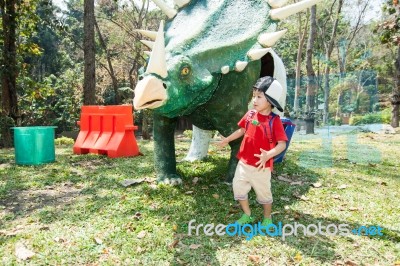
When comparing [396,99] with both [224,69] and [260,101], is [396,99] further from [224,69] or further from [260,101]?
[260,101]

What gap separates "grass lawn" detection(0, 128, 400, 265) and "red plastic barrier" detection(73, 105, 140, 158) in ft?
2.06

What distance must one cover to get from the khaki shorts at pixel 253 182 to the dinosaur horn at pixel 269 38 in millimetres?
1321

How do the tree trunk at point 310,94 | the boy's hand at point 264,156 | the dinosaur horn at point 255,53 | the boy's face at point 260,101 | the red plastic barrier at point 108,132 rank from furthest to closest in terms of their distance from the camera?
the tree trunk at point 310,94 → the red plastic barrier at point 108,132 → the dinosaur horn at point 255,53 → the boy's face at point 260,101 → the boy's hand at point 264,156

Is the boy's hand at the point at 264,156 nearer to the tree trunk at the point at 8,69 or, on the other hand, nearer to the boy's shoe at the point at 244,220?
the boy's shoe at the point at 244,220

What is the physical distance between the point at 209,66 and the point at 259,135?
922 millimetres

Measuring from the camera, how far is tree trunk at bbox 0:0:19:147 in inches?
336

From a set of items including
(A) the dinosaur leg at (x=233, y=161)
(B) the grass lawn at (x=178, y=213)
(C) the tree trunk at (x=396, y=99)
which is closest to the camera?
(B) the grass lawn at (x=178, y=213)

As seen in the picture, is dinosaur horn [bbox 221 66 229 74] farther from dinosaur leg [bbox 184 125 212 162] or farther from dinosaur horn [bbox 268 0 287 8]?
dinosaur leg [bbox 184 125 212 162]

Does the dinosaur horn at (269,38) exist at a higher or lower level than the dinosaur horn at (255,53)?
higher

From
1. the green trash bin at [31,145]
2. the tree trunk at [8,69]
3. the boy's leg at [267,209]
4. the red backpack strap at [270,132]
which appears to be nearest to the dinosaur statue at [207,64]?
the red backpack strap at [270,132]

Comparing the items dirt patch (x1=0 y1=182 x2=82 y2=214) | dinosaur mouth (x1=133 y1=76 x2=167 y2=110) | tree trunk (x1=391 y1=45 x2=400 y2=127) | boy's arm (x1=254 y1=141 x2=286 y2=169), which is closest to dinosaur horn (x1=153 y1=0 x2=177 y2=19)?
dinosaur mouth (x1=133 y1=76 x2=167 y2=110)

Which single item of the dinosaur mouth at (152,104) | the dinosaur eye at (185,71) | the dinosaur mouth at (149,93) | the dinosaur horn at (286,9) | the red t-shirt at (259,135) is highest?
the dinosaur horn at (286,9)

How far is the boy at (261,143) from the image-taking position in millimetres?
2861

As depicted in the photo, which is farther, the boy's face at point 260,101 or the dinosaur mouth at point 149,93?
the dinosaur mouth at point 149,93
